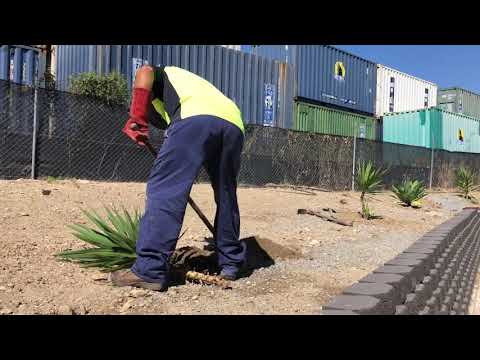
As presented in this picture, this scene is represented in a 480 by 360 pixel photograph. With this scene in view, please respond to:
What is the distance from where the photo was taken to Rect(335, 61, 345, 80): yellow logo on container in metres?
18.7

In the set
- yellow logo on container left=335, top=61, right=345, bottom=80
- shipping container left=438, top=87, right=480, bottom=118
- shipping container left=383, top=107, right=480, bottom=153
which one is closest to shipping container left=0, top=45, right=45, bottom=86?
yellow logo on container left=335, top=61, right=345, bottom=80

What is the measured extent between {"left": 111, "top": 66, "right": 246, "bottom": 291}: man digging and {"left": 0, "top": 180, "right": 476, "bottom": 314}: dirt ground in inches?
7.1

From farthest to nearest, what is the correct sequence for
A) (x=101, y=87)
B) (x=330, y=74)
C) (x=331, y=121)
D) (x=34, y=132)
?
(x=330, y=74) < (x=331, y=121) < (x=101, y=87) < (x=34, y=132)

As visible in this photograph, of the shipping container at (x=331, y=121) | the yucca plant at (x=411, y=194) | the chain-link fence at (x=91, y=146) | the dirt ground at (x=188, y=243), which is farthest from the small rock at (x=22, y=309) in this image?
the shipping container at (x=331, y=121)

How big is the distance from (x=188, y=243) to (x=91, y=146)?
4342 millimetres

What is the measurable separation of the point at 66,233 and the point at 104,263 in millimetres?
1013

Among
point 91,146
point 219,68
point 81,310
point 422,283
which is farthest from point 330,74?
point 81,310

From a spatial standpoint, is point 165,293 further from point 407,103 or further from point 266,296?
point 407,103

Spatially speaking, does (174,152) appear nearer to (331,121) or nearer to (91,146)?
(91,146)

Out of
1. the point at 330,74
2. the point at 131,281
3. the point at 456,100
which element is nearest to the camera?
the point at 131,281

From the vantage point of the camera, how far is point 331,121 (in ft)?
58.4

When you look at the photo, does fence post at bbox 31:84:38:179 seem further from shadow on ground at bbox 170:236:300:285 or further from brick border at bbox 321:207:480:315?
brick border at bbox 321:207:480:315
